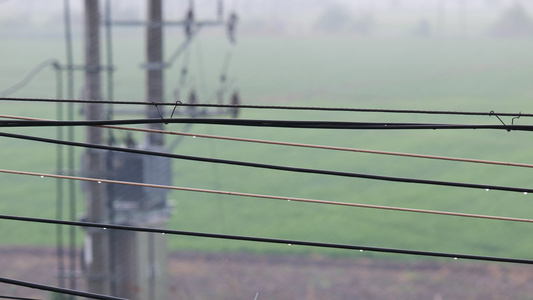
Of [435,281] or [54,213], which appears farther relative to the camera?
[54,213]

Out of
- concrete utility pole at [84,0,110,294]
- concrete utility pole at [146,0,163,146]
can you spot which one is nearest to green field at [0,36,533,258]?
concrete utility pole at [84,0,110,294]

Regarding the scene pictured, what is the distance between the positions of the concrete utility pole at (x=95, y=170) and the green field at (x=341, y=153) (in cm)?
1396

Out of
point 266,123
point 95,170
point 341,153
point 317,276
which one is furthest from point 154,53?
point 341,153

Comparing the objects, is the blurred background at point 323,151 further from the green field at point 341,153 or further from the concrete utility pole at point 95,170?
the concrete utility pole at point 95,170

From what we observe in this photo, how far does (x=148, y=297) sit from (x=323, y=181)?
1864cm

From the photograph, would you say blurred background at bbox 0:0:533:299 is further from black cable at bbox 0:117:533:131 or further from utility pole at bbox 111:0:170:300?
black cable at bbox 0:117:533:131

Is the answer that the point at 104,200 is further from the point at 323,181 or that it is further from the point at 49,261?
the point at 323,181

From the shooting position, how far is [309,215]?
1182 inches

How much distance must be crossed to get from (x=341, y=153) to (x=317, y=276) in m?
8.95

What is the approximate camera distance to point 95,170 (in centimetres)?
1130

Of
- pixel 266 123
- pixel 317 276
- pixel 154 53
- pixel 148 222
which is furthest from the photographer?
pixel 317 276

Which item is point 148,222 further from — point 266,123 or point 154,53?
point 266,123

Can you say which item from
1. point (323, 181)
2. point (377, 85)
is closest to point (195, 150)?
Result: point (323, 181)

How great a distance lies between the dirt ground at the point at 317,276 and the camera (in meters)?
23.3
